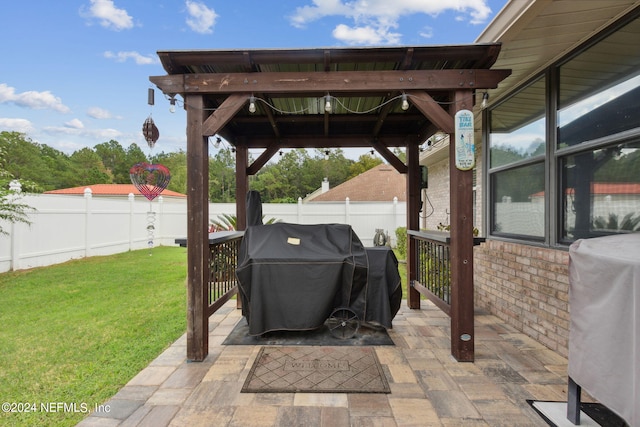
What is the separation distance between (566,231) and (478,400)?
1.80 m

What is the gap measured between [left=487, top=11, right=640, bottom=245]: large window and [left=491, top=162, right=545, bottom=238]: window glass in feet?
0.04

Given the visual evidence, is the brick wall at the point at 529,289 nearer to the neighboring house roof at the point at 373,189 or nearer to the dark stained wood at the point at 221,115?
the dark stained wood at the point at 221,115

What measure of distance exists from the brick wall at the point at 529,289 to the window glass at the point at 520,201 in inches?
7.9

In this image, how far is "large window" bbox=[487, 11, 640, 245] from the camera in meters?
2.41

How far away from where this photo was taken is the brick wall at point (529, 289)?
9.70 feet

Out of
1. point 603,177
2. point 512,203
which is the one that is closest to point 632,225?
point 603,177

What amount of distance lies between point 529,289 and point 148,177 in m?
8.87

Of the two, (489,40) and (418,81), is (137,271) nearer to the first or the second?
(418,81)

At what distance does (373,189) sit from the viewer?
1659cm

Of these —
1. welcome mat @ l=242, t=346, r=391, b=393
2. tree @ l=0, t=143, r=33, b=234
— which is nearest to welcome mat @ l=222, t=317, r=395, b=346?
welcome mat @ l=242, t=346, r=391, b=393

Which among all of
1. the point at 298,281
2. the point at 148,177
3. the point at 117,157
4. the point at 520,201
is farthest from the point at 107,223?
the point at 117,157

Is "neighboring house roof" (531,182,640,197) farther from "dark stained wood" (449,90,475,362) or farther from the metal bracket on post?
the metal bracket on post

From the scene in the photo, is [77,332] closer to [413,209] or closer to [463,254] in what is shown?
[463,254]

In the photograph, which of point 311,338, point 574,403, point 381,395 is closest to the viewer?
point 574,403
